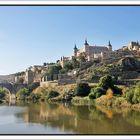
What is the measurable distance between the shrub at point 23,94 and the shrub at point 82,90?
278cm

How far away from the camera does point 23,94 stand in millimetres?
17656

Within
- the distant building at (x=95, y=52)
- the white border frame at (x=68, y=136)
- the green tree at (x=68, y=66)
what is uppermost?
the distant building at (x=95, y=52)

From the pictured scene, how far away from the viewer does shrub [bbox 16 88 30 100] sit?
1741 cm

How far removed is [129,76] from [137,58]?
14.1 ft

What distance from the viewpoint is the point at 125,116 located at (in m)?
9.59

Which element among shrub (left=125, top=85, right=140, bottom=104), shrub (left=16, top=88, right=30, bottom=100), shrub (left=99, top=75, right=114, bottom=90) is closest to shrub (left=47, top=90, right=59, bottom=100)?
shrub (left=16, top=88, right=30, bottom=100)

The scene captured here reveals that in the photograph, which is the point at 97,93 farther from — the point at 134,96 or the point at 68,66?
the point at 68,66

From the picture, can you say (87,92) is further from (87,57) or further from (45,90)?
(87,57)

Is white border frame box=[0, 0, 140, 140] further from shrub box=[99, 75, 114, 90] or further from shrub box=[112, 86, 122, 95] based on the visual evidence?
shrub box=[99, 75, 114, 90]

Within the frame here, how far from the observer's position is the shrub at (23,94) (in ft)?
57.1

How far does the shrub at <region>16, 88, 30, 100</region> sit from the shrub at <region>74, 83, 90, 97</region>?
278 cm

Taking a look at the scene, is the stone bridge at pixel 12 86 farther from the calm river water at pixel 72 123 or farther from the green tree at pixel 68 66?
the calm river water at pixel 72 123

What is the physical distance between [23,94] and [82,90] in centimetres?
336

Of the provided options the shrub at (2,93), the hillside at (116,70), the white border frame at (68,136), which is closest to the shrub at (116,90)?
the hillside at (116,70)
